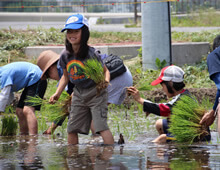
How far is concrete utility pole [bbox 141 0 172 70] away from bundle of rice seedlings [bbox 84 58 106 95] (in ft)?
13.9

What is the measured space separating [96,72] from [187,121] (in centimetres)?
99

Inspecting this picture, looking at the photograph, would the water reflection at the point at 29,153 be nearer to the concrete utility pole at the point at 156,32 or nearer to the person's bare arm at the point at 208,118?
the person's bare arm at the point at 208,118

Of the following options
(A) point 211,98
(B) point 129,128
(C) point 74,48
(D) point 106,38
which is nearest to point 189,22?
(D) point 106,38

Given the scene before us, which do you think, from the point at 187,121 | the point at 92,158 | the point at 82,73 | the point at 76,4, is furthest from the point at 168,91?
the point at 76,4

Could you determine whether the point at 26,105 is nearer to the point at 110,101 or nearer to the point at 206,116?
the point at 110,101

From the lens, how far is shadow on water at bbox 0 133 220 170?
3.69m

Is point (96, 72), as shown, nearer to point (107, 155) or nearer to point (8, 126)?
point (107, 155)

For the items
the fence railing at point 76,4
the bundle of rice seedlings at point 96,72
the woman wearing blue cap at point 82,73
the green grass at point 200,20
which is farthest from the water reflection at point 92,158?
the fence railing at point 76,4

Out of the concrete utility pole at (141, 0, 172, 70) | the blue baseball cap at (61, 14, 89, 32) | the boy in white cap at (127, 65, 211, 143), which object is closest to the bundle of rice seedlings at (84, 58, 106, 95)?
the blue baseball cap at (61, 14, 89, 32)

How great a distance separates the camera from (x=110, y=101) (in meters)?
5.13

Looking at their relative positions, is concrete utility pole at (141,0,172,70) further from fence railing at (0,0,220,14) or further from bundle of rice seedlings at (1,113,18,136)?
fence railing at (0,0,220,14)

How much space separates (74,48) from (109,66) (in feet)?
1.75

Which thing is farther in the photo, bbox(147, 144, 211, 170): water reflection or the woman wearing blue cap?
the woman wearing blue cap

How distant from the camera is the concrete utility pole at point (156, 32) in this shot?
867cm
